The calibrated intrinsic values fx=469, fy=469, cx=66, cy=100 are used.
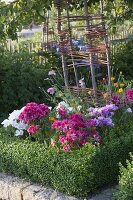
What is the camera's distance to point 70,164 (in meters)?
4.36

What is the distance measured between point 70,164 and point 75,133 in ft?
1.24

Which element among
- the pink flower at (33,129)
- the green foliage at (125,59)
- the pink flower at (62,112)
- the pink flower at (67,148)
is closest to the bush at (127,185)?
the pink flower at (67,148)

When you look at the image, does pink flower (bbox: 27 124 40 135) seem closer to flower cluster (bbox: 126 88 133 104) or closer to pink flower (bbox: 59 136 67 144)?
pink flower (bbox: 59 136 67 144)

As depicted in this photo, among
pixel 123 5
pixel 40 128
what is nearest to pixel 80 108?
pixel 40 128

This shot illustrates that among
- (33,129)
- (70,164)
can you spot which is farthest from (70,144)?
(33,129)

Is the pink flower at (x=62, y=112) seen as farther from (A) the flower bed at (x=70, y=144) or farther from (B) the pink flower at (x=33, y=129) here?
(B) the pink flower at (x=33, y=129)

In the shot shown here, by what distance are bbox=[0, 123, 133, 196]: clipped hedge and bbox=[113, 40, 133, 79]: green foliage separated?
14.5 ft

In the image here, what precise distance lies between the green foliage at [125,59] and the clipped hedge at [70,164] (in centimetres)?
441

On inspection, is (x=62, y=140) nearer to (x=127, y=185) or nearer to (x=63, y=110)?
(x=63, y=110)

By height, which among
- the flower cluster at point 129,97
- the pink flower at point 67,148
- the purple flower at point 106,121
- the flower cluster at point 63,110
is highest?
the flower cluster at point 129,97

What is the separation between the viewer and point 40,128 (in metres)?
5.12

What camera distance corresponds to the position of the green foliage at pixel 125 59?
935 cm

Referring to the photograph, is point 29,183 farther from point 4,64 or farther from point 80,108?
point 4,64

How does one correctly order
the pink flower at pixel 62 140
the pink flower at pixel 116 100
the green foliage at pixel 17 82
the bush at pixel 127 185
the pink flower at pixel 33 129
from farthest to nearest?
the green foliage at pixel 17 82, the pink flower at pixel 116 100, the pink flower at pixel 33 129, the pink flower at pixel 62 140, the bush at pixel 127 185
